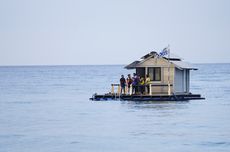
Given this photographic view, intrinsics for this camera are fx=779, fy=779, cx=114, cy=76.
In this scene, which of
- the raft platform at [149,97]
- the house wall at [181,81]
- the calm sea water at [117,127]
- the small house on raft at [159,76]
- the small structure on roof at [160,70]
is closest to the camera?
the calm sea water at [117,127]

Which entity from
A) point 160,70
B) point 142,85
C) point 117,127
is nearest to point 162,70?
point 160,70

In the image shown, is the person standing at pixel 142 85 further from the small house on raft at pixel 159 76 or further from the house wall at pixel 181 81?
the house wall at pixel 181 81

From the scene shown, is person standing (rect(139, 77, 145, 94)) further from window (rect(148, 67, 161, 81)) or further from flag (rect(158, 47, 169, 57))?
flag (rect(158, 47, 169, 57))

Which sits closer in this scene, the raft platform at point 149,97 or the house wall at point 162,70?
the raft platform at point 149,97

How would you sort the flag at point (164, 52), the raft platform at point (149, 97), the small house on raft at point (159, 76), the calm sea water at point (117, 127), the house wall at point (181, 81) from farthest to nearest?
the house wall at point (181, 81) < the flag at point (164, 52) < the small house on raft at point (159, 76) < the raft platform at point (149, 97) < the calm sea water at point (117, 127)

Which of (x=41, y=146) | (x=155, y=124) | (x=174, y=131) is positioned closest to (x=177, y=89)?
(x=155, y=124)

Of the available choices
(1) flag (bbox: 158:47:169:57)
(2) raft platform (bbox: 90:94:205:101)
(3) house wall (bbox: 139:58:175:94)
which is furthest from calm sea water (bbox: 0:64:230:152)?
(1) flag (bbox: 158:47:169:57)

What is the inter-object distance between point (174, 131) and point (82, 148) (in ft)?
20.8

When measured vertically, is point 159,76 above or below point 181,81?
above

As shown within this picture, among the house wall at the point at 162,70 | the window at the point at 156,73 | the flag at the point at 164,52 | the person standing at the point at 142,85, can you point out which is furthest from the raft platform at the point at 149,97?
the flag at the point at 164,52

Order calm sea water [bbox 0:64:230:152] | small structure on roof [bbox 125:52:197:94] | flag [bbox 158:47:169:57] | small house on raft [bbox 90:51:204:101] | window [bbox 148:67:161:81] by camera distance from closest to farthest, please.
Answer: calm sea water [bbox 0:64:230:152] < small house on raft [bbox 90:51:204:101] < small structure on roof [bbox 125:52:197:94] < window [bbox 148:67:161:81] < flag [bbox 158:47:169:57]

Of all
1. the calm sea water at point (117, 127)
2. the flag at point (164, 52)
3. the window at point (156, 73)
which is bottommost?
the calm sea water at point (117, 127)

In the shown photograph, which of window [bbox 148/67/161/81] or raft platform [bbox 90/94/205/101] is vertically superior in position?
window [bbox 148/67/161/81]

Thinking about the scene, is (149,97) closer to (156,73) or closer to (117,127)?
(156,73)
